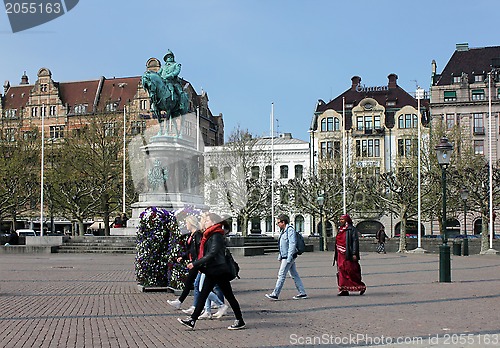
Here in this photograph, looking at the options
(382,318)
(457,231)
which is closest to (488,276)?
(382,318)

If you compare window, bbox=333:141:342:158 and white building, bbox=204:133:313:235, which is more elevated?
window, bbox=333:141:342:158

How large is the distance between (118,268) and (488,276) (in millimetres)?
12733

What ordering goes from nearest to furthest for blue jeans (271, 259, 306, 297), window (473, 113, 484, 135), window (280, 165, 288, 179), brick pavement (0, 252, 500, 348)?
brick pavement (0, 252, 500, 348) → blue jeans (271, 259, 306, 297) → window (473, 113, 484, 135) → window (280, 165, 288, 179)

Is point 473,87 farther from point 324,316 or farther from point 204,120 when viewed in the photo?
point 324,316

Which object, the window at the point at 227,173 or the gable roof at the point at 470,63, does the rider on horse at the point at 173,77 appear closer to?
the window at the point at 227,173

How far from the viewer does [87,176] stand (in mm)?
59781

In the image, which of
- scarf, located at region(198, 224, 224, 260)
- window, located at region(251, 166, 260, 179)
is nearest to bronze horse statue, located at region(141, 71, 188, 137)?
scarf, located at region(198, 224, 224, 260)

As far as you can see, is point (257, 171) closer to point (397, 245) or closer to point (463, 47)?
point (397, 245)

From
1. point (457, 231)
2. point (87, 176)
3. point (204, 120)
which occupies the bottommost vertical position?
point (457, 231)

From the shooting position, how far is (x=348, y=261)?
1639 cm

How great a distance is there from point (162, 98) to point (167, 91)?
0.49 metres

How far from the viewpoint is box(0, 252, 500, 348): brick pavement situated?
1028 centimetres

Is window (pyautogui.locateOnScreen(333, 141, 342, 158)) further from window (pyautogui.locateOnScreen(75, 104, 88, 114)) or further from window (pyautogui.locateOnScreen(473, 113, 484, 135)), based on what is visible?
window (pyautogui.locateOnScreen(75, 104, 88, 114))

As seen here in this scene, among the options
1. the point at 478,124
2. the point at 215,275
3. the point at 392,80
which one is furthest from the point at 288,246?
the point at 392,80
